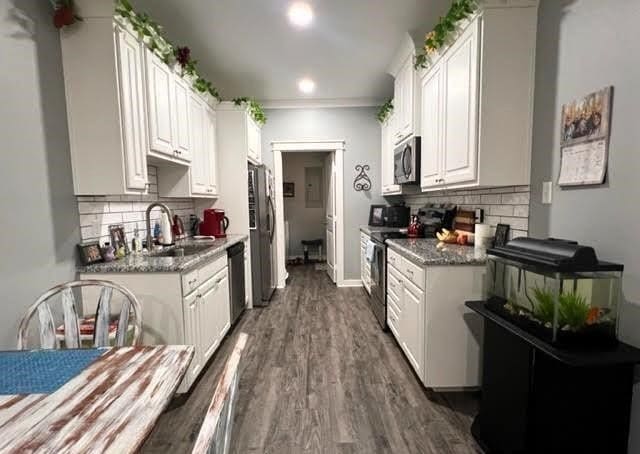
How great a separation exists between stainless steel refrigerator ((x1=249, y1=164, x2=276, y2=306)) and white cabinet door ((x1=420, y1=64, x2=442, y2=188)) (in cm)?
188

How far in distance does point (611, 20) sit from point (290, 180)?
5.53 m

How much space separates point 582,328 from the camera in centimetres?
120

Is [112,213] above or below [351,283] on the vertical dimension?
above

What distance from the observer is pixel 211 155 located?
340 centimetres

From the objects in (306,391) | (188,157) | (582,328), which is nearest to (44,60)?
(188,157)

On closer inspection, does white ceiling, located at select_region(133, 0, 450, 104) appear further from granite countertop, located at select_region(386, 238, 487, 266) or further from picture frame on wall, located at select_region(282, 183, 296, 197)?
picture frame on wall, located at select_region(282, 183, 296, 197)

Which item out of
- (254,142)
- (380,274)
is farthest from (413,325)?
(254,142)

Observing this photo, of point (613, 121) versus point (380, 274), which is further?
point (380, 274)

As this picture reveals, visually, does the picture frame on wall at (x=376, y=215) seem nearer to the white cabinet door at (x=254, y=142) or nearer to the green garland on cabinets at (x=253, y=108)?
the white cabinet door at (x=254, y=142)

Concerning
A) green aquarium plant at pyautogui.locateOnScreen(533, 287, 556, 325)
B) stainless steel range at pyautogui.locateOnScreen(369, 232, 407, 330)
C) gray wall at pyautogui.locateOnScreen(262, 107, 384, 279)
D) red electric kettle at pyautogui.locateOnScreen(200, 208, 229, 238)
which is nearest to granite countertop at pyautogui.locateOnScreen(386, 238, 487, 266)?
stainless steel range at pyautogui.locateOnScreen(369, 232, 407, 330)

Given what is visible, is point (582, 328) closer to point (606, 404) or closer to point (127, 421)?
point (606, 404)

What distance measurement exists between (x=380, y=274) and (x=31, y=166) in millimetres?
2636

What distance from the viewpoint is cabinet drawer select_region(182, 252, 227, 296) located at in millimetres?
1974

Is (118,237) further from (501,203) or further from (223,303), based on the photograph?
(501,203)
